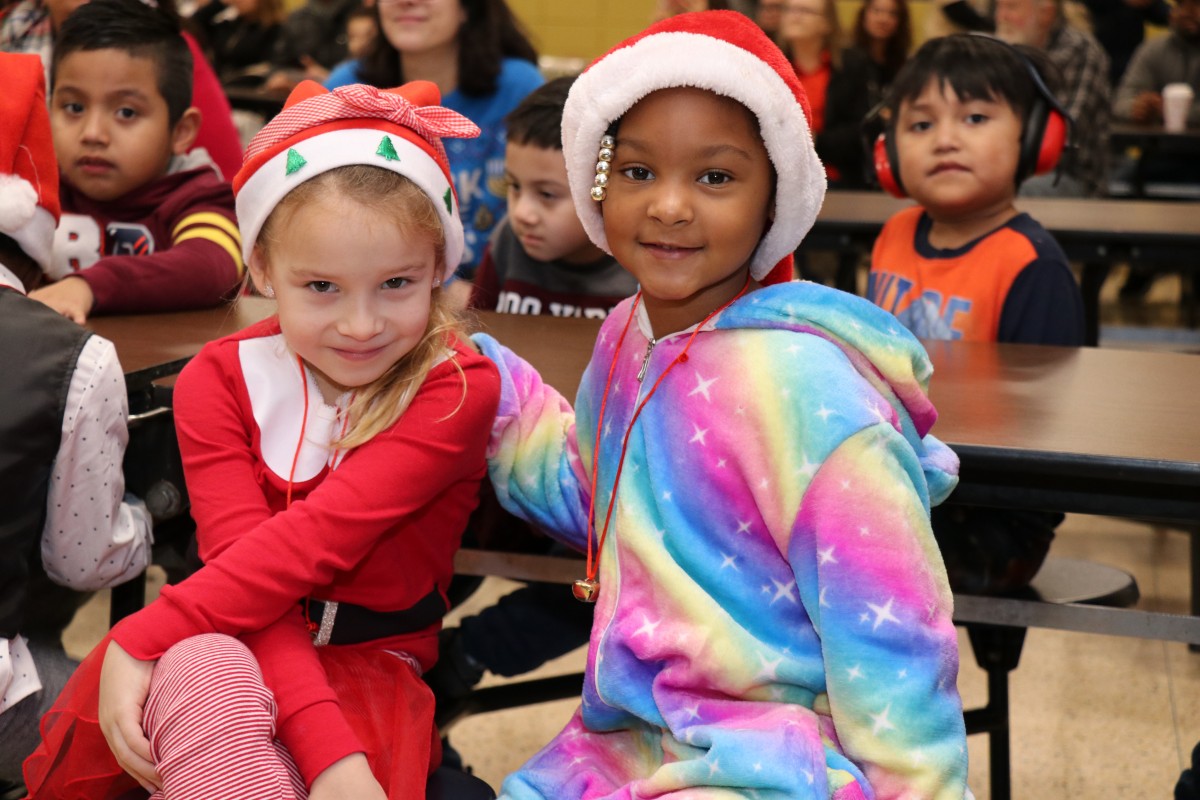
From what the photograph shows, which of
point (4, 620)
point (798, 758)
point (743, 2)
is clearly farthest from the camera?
point (743, 2)

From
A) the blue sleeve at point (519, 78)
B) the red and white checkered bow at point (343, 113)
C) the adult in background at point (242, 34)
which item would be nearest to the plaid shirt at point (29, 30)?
the blue sleeve at point (519, 78)

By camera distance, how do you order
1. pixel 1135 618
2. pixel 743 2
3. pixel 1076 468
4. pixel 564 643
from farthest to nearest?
pixel 743 2, pixel 564 643, pixel 1135 618, pixel 1076 468

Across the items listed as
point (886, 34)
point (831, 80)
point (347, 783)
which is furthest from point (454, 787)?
point (886, 34)

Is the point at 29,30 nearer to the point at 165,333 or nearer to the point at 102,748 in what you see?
the point at 165,333

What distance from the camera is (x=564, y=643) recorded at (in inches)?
70.8

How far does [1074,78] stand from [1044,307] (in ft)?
11.5

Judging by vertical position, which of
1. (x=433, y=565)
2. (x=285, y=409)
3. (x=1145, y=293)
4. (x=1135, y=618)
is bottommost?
(x=1145, y=293)

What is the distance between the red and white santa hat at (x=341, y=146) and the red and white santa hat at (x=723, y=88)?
15 centimetres

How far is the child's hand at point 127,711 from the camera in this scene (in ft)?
3.43

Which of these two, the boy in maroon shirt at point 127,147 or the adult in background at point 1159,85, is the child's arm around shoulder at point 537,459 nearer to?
the boy in maroon shirt at point 127,147

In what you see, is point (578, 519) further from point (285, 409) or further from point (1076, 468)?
point (1076, 468)

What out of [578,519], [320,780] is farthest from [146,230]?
[320,780]

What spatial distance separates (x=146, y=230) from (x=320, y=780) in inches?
49.0

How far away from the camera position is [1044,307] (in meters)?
1.99
